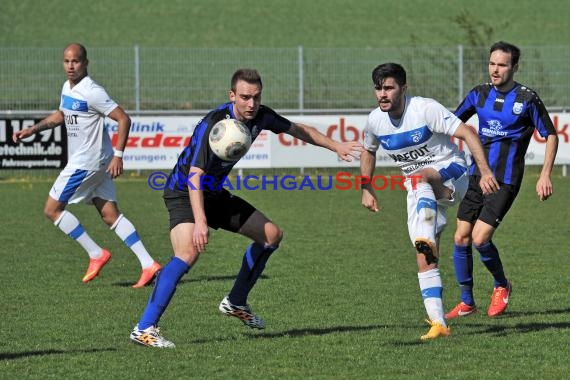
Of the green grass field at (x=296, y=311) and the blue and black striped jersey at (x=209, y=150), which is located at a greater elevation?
the blue and black striped jersey at (x=209, y=150)

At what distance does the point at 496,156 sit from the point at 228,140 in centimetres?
246

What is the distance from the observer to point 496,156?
849 centimetres

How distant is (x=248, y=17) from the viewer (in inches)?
1762

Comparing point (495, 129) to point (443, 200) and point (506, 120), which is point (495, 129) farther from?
point (443, 200)

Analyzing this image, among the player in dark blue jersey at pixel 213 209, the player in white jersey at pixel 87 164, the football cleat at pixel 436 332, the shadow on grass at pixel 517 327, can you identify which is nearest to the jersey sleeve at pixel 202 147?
the player in dark blue jersey at pixel 213 209

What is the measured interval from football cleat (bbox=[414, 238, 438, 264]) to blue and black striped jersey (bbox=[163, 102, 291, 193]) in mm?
1143

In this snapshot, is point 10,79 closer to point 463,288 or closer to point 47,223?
point 47,223

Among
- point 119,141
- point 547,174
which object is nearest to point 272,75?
point 119,141

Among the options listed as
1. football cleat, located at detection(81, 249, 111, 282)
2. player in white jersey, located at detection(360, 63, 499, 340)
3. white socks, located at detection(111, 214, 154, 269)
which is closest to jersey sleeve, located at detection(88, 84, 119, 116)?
white socks, located at detection(111, 214, 154, 269)

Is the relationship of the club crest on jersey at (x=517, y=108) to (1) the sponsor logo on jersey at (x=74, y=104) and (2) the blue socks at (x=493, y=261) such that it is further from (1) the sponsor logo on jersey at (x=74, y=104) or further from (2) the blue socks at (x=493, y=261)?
(1) the sponsor logo on jersey at (x=74, y=104)

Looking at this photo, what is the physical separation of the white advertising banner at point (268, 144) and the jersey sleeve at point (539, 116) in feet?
40.0

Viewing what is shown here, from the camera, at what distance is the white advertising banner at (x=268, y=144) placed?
20.7 m

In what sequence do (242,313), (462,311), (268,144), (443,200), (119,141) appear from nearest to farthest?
(242,313) < (443,200) < (462,311) < (119,141) < (268,144)

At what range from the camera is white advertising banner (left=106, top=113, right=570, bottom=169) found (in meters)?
20.7
